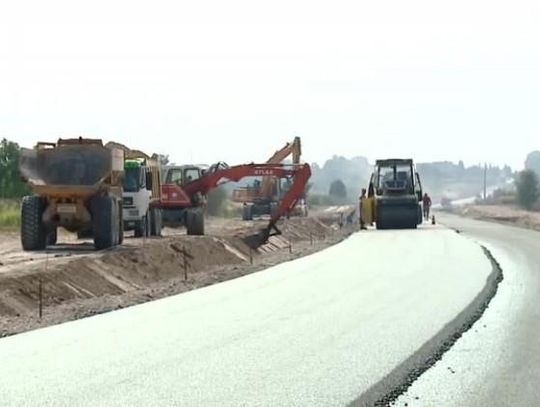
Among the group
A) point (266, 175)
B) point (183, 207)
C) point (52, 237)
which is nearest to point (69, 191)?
point (52, 237)

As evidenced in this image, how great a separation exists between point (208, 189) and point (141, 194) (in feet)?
28.2

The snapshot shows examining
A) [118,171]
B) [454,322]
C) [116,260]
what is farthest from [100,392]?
[118,171]

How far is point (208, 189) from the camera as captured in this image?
3878 cm

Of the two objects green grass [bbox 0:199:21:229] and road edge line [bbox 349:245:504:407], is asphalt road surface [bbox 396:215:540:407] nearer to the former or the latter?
road edge line [bbox 349:245:504:407]

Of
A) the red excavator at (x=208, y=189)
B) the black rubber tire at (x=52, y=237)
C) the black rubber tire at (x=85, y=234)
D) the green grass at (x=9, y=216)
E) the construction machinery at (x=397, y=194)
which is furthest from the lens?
the construction machinery at (x=397, y=194)

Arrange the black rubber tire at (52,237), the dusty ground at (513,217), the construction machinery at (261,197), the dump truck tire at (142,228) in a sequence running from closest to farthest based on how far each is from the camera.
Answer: the black rubber tire at (52,237) → the dump truck tire at (142,228) → the construction machinery at (261,197) → the dusty ground at (513,217)

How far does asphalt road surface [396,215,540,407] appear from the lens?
9.03 m

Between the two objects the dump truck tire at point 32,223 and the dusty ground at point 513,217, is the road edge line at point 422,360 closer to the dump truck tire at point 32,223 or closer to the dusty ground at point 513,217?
the dump truck tire at point 32,223

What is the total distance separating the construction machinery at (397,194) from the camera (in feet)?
159

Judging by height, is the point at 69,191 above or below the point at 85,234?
above

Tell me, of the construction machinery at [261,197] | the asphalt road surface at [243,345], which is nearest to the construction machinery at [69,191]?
the asphalt road surface at [243,345]

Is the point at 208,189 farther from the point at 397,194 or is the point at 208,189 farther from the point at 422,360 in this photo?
the point at 422,360

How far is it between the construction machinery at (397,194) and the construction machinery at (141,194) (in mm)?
17315

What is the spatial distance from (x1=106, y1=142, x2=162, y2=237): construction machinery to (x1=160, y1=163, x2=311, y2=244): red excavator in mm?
2495
